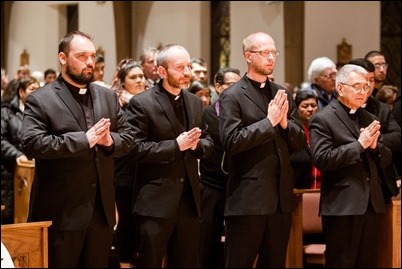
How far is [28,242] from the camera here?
173 inches

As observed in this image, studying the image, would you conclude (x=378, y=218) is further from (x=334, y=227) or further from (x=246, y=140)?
(x=246, y=140)

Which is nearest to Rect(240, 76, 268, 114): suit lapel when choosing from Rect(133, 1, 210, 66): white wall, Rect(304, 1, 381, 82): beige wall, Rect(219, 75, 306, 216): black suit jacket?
Rect(219, 75, 306, 216): black suit jacket

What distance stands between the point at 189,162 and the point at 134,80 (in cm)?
96

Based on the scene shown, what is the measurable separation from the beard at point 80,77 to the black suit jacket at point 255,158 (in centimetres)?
85

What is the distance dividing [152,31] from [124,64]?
741 centimetres

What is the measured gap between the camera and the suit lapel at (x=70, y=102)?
456 centimetres

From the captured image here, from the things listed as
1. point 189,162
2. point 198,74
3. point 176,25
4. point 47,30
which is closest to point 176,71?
point 189,162

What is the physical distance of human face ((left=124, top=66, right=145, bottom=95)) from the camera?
5.76 metres

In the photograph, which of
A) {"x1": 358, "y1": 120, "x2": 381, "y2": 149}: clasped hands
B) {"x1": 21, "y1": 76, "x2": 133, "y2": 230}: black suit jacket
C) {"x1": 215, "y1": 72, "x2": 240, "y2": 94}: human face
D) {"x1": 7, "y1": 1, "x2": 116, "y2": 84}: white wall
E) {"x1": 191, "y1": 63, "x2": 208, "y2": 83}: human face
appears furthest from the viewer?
{"x1": 7, "y1": 1, "x2": 116, "y2": 84}: white wall

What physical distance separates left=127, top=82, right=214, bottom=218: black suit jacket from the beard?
54 centimetres

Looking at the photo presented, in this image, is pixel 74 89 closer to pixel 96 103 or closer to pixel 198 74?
pixel 96 103

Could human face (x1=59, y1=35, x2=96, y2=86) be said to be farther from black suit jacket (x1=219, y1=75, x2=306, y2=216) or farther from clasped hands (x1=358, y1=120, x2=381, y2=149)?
clasped hands (x1=358, y1=120, x2=381, y2=149)

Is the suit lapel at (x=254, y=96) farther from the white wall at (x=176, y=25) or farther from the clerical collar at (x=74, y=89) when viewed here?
the white wall at (x=176, y=25)

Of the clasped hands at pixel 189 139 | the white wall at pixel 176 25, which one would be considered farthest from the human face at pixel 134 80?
the white wall at pixel 176 25
